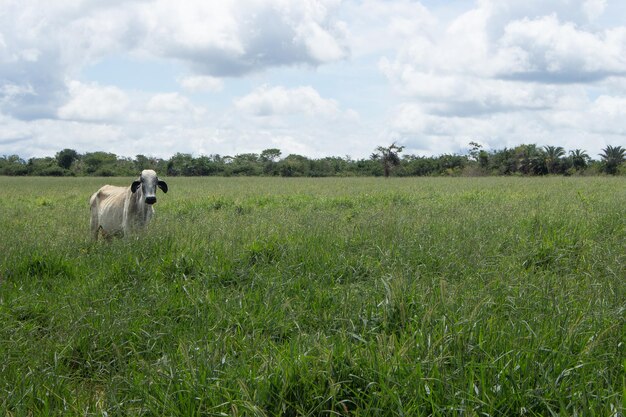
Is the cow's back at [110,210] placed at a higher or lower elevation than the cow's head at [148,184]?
lower

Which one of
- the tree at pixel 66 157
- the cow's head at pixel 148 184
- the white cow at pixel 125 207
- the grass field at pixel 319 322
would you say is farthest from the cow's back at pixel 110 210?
the tree at pixel 66 157

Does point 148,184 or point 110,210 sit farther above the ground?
point 148,184

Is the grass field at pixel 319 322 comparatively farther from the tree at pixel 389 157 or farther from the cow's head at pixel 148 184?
the tree at pixel 389 157

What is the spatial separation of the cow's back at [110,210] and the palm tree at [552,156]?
213ft

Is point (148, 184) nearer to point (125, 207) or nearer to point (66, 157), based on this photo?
point (125, 207)

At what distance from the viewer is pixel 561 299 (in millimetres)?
4395

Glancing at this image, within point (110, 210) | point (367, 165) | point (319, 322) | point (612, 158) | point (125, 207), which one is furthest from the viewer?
point (367, 165)

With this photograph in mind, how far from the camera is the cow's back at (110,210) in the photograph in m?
10.7

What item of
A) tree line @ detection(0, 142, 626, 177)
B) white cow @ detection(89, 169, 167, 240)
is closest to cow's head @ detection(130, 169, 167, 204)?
white cow @ detection(89, 169, 167, 240)

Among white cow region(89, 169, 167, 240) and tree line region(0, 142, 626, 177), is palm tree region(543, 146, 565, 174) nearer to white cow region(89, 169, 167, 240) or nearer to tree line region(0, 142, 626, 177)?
tree line region(0, 142, 626, 177)

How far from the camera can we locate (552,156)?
231ft

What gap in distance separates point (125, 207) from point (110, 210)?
73 cm

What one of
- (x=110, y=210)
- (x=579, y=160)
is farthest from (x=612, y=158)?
(x=110, y=210)

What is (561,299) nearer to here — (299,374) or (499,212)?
(299,374)
